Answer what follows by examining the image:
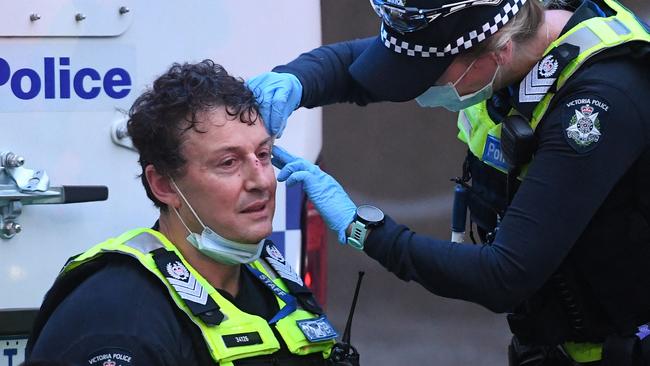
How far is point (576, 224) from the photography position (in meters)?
2.70

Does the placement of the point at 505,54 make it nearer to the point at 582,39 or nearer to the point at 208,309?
the point at 582,39

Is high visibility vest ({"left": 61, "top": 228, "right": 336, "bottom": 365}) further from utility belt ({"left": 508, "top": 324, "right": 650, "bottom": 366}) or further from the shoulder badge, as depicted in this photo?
utility belt ({"left": 508, "top": 324, "right": 650, "bottom": 366})

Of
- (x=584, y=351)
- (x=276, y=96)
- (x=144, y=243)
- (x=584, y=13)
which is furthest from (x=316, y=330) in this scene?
(x=584, y=13)

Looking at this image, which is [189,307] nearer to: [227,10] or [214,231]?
[214,231]

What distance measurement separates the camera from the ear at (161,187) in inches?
112

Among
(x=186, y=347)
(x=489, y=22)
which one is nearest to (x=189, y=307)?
(x=186, y=347)

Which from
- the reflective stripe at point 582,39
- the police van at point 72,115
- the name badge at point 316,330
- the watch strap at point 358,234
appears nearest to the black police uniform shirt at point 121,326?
the name badge at point 316,330

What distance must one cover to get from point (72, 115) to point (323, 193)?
765 millimetres

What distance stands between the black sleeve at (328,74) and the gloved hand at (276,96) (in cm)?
8

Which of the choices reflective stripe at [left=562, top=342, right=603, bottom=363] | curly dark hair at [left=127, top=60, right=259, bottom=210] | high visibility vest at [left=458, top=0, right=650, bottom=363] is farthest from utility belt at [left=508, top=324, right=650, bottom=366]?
curly dark hair at [left=127, top=60, right=259, bottom=210]

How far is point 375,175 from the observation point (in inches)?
271

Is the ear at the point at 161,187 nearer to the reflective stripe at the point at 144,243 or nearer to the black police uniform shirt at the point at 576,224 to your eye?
the reflective stripe at the point at 144,243

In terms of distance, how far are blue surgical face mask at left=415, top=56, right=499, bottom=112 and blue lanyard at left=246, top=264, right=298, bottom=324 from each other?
520 mm

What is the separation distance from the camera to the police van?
3301 mm
